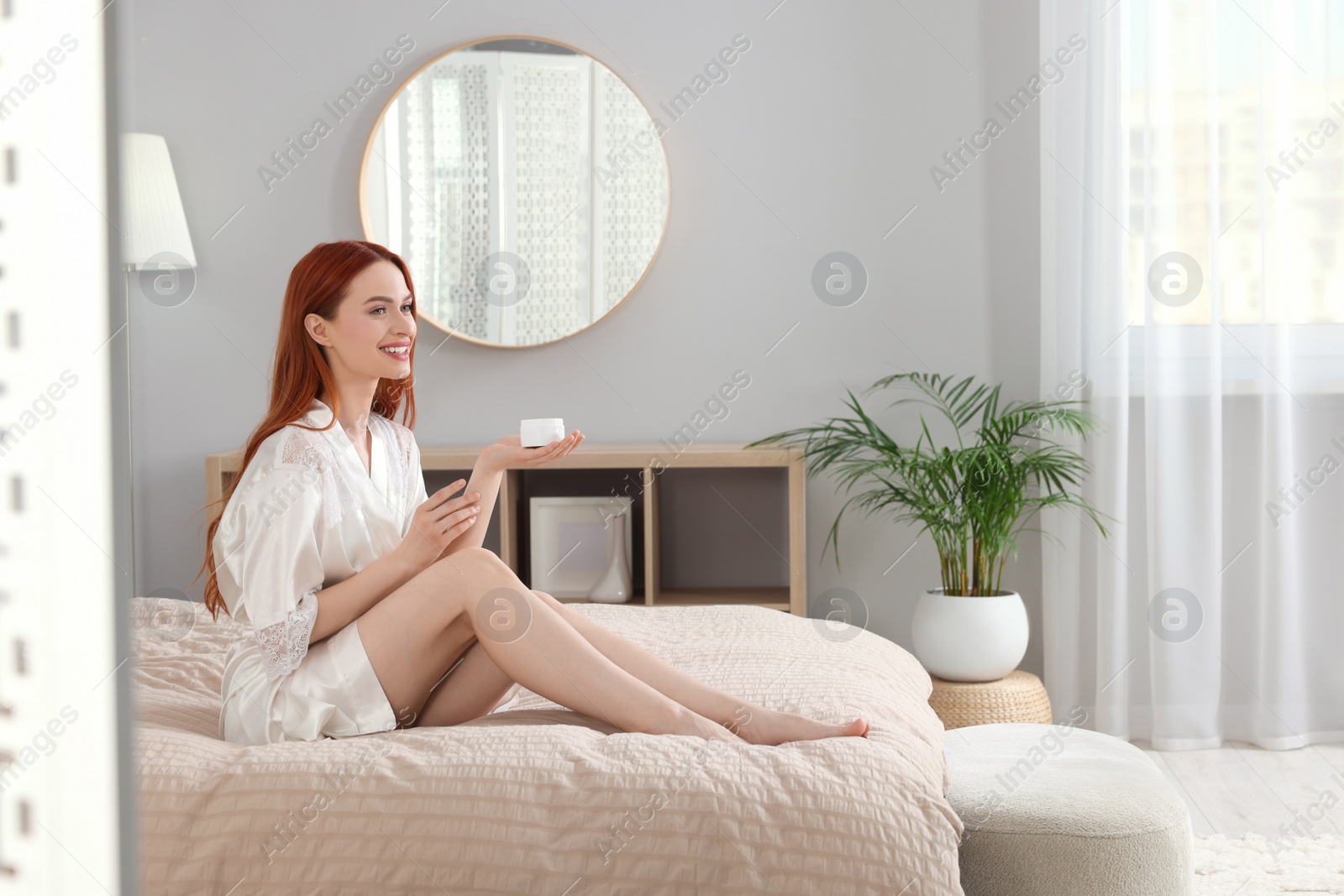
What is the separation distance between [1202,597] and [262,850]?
243 centimetres

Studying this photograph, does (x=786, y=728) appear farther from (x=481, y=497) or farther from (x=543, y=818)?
(x=481, y=497)

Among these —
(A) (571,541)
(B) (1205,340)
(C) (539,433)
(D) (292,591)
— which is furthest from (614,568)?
(B) (1205,340)

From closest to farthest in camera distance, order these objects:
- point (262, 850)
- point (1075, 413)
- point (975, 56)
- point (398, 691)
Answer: point (262, 850) < point (398, 691) < point (1075, 413) < point (975, 56)

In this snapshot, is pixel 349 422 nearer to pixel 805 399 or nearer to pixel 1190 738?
pixel 805 399

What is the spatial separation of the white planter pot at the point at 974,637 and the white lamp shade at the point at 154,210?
219 cm

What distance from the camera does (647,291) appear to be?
3068 millimetres

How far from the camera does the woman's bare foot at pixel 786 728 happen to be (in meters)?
1.38

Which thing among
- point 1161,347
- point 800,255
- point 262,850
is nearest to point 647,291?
point 800,255

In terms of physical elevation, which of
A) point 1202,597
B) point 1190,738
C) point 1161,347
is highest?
point 1161,347

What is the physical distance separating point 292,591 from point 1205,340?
2377 millimetres

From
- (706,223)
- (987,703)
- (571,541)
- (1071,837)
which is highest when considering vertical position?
(706,223)

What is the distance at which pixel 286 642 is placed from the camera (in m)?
1.46

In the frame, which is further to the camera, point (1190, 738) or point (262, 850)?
point (1190, 738)

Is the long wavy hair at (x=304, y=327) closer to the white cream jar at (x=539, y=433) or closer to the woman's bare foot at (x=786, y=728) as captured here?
the white cream jar at (x=539, y=433)
